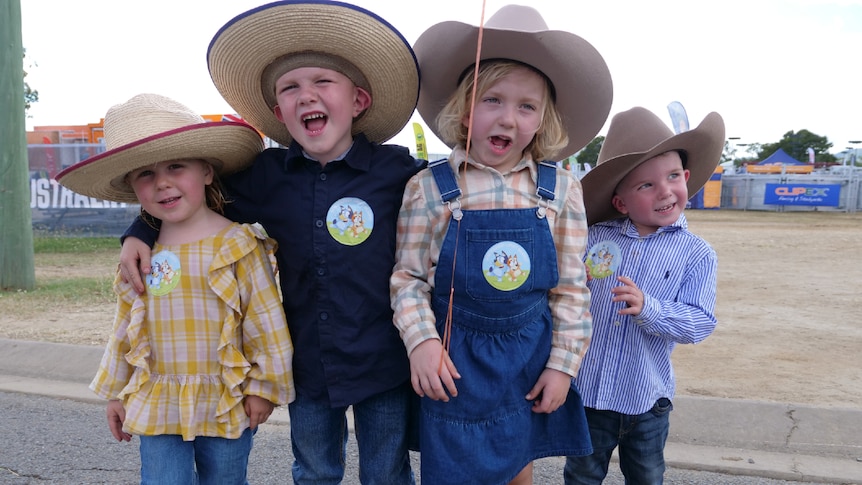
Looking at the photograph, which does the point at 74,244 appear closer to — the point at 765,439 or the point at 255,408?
the point at 255,408

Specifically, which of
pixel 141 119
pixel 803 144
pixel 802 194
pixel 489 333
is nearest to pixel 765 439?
pixel 489 333

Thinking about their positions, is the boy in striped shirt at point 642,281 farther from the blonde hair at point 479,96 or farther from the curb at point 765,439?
the curb at point 765,439

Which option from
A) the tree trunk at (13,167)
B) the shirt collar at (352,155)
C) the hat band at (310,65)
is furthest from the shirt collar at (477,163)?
the tree trunk at (13,167)

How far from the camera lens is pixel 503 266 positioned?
181cm

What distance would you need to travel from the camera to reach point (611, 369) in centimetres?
207

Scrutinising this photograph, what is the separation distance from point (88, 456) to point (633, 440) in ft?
7.77

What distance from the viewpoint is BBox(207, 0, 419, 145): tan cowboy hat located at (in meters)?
1.88

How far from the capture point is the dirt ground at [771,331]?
371 centimetres

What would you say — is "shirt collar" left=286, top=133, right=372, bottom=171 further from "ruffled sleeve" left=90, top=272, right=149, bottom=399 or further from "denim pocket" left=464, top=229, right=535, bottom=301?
"ruffled sleeve" left=90, top=272, right=149, bottom=399

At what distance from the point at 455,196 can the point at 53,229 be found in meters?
10.8

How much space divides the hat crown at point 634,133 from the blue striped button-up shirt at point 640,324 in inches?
9.7

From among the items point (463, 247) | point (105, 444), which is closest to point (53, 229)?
point (105, 444)

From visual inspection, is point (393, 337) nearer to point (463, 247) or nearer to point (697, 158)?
point (463, 247)

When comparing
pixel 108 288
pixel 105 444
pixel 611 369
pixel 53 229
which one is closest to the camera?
pixel 611 369
